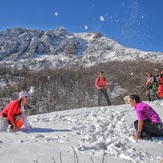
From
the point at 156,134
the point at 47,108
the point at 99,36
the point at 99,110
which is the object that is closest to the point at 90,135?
the point at 156,134

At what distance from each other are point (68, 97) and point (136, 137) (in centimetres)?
3102

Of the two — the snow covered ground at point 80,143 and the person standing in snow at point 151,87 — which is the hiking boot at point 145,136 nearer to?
the snow covered ground at point 80,143

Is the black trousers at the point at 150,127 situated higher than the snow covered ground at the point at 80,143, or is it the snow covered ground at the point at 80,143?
the black trousers at the point at 150,127

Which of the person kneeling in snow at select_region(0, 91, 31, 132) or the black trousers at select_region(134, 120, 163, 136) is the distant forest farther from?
the black trousers at select_region(134, 120, 163, 136)

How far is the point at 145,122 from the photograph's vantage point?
7.30 meters

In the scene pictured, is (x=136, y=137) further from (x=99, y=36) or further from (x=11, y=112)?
(x=99, y=36)

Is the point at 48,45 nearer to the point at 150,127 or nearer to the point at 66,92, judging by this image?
the point at 66,92

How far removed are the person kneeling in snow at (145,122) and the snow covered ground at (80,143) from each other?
7.7 inches

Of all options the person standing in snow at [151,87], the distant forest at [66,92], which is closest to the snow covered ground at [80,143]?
the person standing in snow at [151,87]

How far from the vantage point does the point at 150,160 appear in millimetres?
5711

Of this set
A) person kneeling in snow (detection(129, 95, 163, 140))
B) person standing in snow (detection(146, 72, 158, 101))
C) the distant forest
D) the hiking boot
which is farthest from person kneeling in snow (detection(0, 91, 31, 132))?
the distant forest

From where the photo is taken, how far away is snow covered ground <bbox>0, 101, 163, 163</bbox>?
5.45 metres

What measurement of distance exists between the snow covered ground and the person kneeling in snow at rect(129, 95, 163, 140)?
20cm

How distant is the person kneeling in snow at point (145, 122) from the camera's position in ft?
23.7
